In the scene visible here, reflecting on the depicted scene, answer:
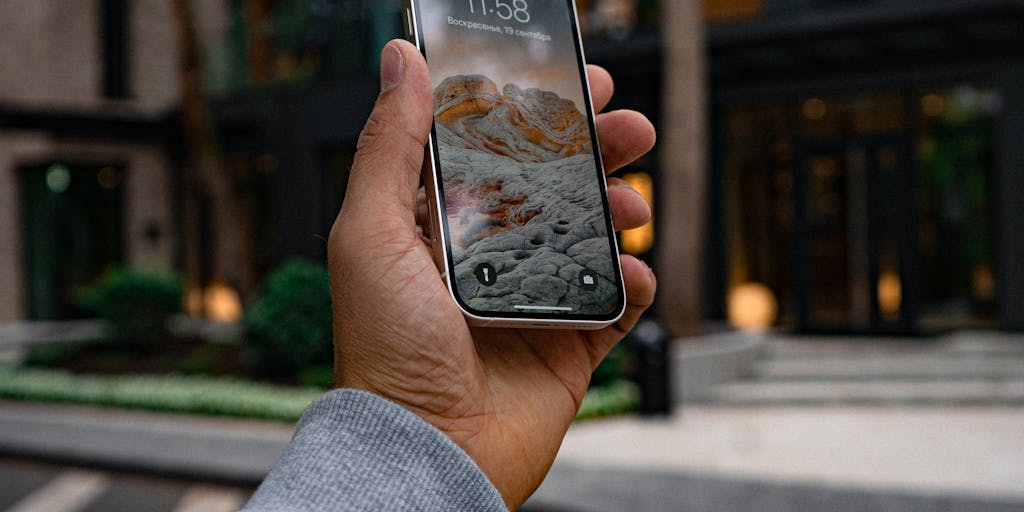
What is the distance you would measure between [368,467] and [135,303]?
14502 mm

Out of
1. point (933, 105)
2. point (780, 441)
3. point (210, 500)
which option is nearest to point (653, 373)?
point (780, 441)

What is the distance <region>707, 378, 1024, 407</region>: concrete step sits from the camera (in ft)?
34.9

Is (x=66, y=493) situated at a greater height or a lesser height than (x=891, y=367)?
greater

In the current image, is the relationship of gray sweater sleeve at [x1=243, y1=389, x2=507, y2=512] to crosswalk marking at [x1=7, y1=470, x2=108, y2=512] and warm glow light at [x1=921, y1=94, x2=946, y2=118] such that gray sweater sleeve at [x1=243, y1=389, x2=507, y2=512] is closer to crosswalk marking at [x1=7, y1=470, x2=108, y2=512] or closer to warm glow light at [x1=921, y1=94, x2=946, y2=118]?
crosswalk marking at [x1=7, y1=470, x2=108, y2=512]

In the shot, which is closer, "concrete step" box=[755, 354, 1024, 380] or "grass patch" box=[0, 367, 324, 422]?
"grass patch" box=[0, 367, 324, 422]

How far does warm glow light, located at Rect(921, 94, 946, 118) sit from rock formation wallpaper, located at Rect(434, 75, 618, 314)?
1374 centimetres

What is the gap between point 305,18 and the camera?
64.0 ft

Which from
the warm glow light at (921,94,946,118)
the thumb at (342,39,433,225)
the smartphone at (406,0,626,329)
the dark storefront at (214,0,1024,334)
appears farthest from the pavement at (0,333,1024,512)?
the thumb at (342,39,433,225)

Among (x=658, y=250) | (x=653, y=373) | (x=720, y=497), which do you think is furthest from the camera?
(x=658, y=250)

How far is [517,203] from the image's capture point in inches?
69.7

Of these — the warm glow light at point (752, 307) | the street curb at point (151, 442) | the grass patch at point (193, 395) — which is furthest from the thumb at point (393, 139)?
the warm glow light at point (752, 307)

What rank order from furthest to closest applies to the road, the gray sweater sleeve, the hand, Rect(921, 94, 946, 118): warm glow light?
1. Rect(921, 94, 946, 118): warm glow light
2. the road
3. the hand
4. the gray sweater sleeve

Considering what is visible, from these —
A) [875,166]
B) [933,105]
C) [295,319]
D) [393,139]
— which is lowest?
[295,319]

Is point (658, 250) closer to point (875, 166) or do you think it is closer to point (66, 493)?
point (875, 166)
